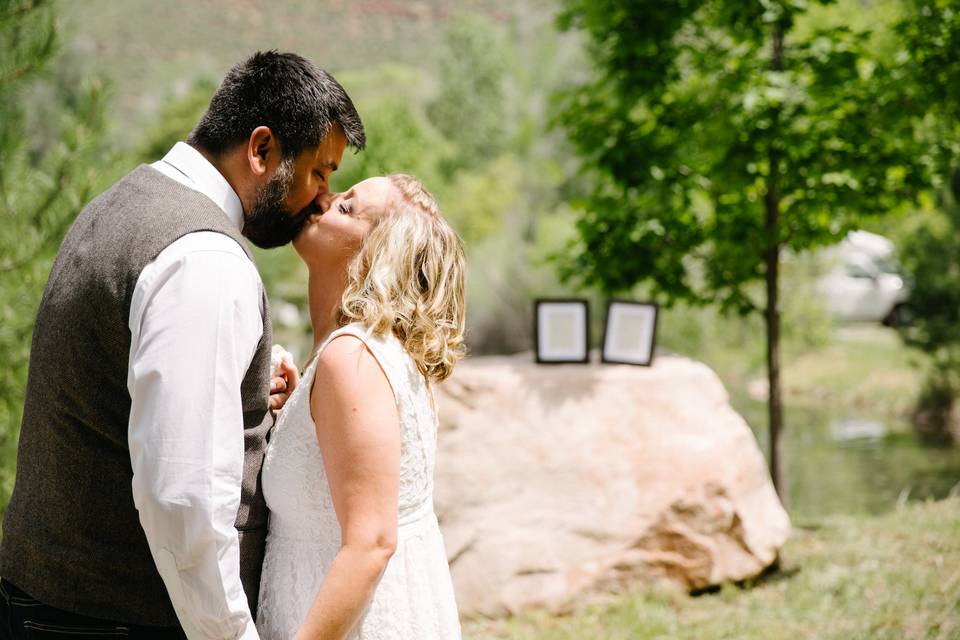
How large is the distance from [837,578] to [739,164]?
2240 mm

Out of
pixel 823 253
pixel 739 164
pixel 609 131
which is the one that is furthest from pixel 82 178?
pixel 823 253

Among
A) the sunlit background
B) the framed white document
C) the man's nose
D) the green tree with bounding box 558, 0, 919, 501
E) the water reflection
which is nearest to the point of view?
the man's nose

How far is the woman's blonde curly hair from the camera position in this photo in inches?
66.8

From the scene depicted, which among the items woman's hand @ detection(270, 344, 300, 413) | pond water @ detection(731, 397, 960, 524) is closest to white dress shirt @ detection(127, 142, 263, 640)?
woman's hand @ detection(270, 344, 300, 413)

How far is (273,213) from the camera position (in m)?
1.64

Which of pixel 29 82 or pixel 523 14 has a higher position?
pixel 523 14

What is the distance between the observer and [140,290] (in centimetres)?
136

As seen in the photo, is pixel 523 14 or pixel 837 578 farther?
pixel 523 14

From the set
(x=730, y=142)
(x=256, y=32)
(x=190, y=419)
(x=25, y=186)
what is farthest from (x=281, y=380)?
(x=256, y=32)

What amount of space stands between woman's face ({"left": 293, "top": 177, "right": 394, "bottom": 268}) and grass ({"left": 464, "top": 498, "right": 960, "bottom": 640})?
2514 millimetres

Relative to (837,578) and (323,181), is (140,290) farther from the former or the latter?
(837,578)

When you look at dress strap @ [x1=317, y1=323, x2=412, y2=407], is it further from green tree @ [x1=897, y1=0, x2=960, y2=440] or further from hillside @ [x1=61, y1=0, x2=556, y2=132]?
hillside @ [x1=61, y1=0, x2=556, y2=132]

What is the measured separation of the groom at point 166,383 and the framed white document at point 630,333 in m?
3.14

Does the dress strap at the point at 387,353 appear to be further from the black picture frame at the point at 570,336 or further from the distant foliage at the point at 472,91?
the distant foliage at the point at 472,91
